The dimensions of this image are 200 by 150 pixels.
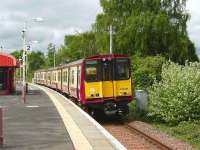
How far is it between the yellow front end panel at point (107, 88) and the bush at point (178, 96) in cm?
192

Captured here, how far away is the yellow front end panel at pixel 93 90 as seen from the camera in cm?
2677

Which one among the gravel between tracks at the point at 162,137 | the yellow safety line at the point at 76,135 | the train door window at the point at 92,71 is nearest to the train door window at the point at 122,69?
the train door window at the point at 92,71

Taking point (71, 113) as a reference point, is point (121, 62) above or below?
above

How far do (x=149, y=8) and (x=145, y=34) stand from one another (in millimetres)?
3291

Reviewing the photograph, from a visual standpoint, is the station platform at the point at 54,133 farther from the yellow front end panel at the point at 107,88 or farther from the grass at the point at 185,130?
the grass at the point at 185,130

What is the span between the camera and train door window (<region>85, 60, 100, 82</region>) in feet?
88.5

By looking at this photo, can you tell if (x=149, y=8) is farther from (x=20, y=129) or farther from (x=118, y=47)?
(x=20, y=129)

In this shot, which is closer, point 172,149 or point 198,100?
point 172,149

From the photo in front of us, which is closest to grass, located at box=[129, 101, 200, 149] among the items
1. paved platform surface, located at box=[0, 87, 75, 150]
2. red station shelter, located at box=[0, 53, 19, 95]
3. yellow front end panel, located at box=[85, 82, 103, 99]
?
yellow front end panel, located at box=[85, 82, 103, 99]

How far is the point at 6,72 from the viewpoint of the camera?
51.1 m

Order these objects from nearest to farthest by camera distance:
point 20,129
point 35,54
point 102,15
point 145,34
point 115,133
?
point 20,129 → point 115,133 → point 145,34 → point 102,15 → point 35,54

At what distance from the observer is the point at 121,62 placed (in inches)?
1067

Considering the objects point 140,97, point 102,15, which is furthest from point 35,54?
point 140,97

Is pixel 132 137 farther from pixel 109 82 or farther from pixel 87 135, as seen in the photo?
pixel 109 82
